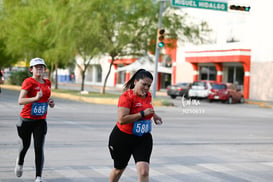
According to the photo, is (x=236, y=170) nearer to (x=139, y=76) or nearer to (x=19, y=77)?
(x=139, y=76)

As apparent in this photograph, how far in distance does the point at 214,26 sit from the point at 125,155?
4348 centimetres

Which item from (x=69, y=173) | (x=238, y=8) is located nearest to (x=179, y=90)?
(x=238, y=8)

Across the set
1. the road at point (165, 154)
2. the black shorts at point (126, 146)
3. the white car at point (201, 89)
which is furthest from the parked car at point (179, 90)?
the black shorts at point (126, 146)

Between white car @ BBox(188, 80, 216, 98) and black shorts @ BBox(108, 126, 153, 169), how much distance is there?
31808mm

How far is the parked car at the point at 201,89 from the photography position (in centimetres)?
3766

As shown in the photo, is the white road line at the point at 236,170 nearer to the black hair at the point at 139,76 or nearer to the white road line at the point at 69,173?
the white road line at the point at 69,173

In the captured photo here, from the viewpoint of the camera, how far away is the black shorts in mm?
5875

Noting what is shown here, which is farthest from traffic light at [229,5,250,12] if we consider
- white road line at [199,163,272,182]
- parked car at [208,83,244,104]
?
white road line at [199,163,272,182]

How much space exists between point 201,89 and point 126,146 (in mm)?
32454

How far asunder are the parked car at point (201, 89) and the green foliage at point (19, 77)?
16559 millimetres

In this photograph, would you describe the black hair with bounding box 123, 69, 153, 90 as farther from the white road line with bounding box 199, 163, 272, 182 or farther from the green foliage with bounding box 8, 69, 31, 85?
the green foliage with bounding box 8, 69, 31, 85

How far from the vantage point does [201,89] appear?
1496 inches

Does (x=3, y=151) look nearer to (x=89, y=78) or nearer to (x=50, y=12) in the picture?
(x=50, y=12)

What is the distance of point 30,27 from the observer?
1647 inches
